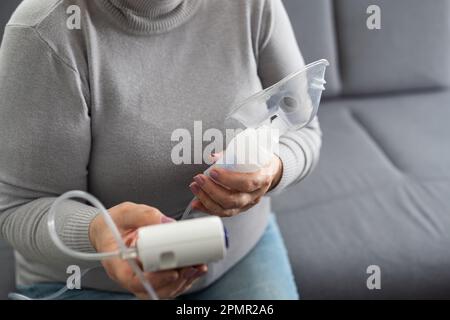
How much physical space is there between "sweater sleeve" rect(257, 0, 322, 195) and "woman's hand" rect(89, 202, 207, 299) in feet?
0.80

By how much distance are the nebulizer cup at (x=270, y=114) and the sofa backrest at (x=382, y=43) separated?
78cm

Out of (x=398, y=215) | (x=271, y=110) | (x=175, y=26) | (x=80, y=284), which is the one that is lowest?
(x=398, y=215)

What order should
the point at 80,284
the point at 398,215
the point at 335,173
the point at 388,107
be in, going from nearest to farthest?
the point at 80,284 < the point at 398,215 < the point at 335,173 < the point at 388,107

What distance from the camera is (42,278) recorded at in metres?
0.76

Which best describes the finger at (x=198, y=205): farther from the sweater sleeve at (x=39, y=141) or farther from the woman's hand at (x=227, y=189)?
the sweater sleeve at (x=39, y=141)

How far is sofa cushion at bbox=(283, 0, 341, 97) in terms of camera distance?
134 cm

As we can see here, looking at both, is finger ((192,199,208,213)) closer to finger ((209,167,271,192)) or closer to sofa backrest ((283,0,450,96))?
finger ((209,167,271,192))

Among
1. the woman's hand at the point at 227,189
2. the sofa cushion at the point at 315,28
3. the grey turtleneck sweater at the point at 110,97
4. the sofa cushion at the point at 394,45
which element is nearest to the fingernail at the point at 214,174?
the woman's hand at the point at 227,189

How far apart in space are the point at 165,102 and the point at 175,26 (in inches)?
4.1

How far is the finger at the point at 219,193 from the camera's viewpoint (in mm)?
589

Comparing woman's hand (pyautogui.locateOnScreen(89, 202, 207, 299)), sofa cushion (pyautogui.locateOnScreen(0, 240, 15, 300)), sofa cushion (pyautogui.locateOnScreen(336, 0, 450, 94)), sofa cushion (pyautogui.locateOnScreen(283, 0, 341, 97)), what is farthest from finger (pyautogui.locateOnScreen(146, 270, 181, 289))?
sofa cushion (pyautogui.locateOnScreen(336, 0, 450, 94))

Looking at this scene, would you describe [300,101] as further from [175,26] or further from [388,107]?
[388,107]

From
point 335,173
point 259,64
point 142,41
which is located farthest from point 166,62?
point 335,173

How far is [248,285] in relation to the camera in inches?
31.0
